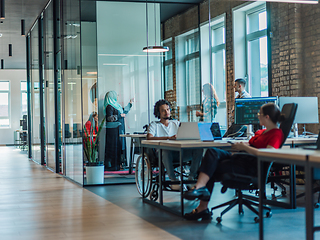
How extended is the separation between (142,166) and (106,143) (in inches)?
68.7

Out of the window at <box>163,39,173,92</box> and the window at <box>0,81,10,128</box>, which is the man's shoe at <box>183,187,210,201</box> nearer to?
the window at <box>163,39,173,92</box>

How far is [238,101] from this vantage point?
5035 millimetres

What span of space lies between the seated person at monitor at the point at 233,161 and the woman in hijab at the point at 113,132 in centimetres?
295

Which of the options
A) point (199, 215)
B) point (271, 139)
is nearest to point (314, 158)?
point (271, 139)

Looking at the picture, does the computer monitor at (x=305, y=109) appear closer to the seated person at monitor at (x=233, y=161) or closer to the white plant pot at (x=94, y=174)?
the seated person at monitor at (x=233, y=161)

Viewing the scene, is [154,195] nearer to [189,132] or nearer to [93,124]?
[189,132]

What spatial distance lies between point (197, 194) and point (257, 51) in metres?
4.41

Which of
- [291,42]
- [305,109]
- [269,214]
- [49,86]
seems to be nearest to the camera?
[269,214]

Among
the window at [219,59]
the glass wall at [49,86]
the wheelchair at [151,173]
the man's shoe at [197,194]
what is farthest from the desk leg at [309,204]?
the glass wall at [49,86]

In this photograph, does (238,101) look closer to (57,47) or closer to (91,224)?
(91,224)

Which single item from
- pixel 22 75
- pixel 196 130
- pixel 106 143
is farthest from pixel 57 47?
pixel 22 75

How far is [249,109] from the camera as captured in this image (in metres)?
4.95

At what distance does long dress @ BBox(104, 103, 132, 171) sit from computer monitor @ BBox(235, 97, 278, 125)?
8.32 ft

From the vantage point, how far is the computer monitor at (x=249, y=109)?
4930mm
